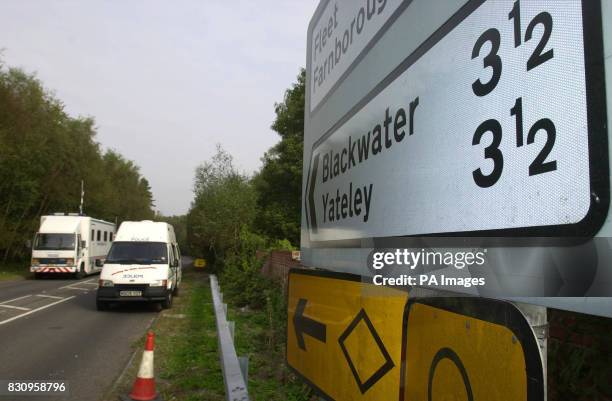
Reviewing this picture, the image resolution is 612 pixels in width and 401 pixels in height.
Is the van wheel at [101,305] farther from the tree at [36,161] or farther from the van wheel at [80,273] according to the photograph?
the tree at [36,161]

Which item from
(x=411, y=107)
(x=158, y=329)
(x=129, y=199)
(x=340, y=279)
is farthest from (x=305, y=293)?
(x=129, y=199)

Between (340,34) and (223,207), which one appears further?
(223,207)

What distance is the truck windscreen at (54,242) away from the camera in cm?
2355

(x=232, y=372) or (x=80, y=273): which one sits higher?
(x=232, y=372)

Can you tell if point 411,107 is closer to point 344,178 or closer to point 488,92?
point 488,92

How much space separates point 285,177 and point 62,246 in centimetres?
1380

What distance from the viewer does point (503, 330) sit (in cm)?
87

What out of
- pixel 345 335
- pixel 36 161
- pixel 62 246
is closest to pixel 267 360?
pixel 345 335

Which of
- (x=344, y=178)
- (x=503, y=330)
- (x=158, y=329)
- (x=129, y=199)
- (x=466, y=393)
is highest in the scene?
(x=129, y=199)

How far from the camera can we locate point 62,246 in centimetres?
2370

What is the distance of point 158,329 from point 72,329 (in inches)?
68.0

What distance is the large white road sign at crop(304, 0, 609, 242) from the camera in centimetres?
74

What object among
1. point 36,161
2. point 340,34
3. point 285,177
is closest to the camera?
point 340,34

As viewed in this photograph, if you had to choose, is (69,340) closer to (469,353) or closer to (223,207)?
(469,353)
